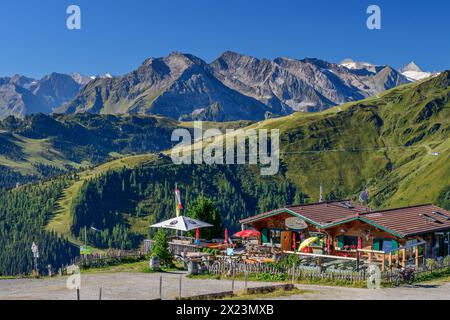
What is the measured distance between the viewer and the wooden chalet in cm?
4809

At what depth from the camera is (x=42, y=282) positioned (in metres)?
42.4

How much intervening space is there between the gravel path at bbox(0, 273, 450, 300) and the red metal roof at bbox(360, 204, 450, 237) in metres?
8.00

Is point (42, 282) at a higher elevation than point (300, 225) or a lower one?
lower

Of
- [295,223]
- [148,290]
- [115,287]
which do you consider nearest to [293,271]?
[148,290]

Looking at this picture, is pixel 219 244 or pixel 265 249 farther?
pixel 219 244

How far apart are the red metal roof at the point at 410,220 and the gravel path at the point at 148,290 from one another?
8.00m

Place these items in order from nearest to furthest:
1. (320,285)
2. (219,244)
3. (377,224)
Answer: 1. (320,285)
2. (377,224)
3. (219,244)

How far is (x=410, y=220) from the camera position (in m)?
51.6

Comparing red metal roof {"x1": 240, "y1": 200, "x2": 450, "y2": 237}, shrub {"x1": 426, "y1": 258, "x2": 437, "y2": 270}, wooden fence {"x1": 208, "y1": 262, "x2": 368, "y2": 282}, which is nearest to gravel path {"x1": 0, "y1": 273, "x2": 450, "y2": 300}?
wooden fence {"x1": 208, "y1": 262, "x2": 368, "y2": 282}

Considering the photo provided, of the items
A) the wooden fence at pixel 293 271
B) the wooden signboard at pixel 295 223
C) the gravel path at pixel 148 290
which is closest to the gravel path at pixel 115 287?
the gravel path at pixel 148 290
